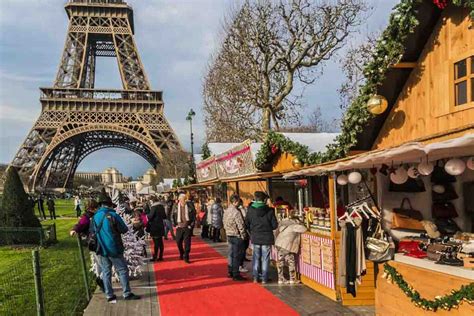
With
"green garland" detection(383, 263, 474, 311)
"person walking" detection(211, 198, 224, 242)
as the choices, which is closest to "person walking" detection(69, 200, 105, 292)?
"green garland" detection(383, 263, 474, 311)

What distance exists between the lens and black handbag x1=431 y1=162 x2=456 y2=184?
6.17 meters

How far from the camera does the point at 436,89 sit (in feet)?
20.5

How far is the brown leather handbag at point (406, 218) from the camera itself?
6.64 metres

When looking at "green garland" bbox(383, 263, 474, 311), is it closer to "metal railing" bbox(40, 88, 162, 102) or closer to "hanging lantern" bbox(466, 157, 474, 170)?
"hanging lantern" bbox(466, 157, 474, 170)

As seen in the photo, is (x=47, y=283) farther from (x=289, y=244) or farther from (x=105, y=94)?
(x=105, y=94)

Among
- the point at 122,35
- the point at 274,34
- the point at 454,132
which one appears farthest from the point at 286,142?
the point at 122,35

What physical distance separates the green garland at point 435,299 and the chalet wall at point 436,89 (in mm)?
1702

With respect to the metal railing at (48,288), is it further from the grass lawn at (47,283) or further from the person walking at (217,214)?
the person walking at (217,214)

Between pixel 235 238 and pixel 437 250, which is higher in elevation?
pixel 437 250

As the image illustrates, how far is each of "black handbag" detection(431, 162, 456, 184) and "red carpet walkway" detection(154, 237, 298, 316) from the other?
2.75 m

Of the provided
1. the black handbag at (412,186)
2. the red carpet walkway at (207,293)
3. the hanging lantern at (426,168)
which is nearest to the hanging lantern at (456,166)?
the hanging lantern at (426,168)

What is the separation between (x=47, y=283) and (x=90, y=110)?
42785mm

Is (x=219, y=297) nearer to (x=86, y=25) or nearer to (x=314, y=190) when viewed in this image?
(x=314, y=190)

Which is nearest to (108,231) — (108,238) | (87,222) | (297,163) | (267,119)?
(108,238)
